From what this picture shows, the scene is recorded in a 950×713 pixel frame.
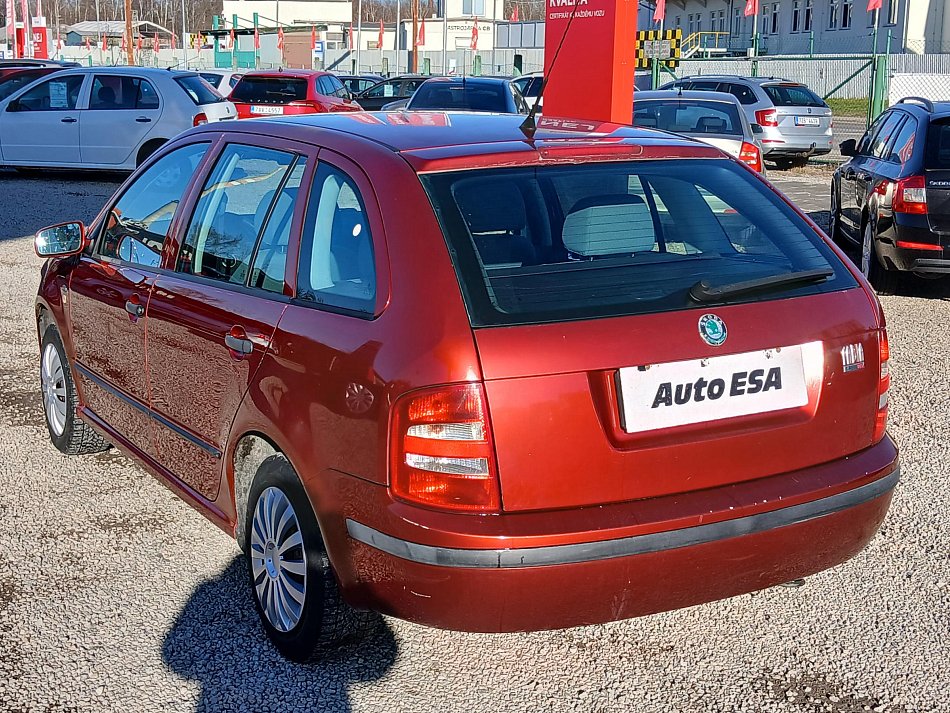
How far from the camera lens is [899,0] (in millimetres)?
46781

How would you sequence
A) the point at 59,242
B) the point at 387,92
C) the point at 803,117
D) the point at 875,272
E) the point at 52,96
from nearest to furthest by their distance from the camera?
1. the point at 59,242
2. the point at 875,272
3. the point at 52,96
4. the point at 803,117
5. the point at 387,92

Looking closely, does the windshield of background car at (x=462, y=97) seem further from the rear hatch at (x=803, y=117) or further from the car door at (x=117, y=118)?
the rear hatch at (x=803, y=117)

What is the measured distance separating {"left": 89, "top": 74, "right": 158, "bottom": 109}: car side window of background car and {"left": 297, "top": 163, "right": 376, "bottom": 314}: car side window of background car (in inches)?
564

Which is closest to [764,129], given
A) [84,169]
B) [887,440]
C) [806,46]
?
[84,169]

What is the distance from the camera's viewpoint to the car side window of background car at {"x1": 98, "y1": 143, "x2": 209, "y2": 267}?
13.9 feet

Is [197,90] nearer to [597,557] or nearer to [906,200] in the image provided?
[906,200]

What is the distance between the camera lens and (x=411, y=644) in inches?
140

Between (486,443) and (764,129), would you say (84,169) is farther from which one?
(486,443)

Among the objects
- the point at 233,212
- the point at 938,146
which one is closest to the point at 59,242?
the point at 233,212

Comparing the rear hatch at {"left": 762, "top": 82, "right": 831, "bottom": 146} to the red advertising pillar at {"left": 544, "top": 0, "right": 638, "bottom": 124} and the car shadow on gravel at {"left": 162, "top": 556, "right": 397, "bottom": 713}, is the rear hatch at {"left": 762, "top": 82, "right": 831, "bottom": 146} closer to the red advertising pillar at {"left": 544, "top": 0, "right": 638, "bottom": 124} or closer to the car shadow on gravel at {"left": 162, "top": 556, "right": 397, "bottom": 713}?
the red advertising pillar at {"left": 544, "top": 0, "right": 638, "bottom": 124}

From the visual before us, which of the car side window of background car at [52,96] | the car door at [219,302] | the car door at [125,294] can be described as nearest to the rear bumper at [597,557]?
the car door at [219,302]

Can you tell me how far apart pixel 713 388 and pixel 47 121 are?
1626cm

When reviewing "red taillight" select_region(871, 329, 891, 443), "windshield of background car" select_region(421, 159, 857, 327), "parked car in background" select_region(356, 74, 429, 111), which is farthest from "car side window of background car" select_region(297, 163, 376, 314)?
"parked car in background" select_region(356, 74, 429, 111)

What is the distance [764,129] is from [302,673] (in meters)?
18.6
